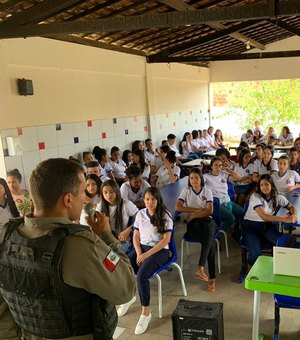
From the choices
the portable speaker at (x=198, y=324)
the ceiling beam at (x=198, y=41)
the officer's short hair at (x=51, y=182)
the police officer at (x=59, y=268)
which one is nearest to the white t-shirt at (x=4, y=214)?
the portable speaker at (x=198, y=324)

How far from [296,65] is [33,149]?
8451mm

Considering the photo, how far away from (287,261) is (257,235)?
1483 mm

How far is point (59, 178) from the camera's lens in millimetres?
1274

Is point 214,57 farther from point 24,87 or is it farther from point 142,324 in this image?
point 142,324

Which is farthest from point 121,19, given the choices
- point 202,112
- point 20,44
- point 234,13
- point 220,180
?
point 202,112

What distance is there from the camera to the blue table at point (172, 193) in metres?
4.19

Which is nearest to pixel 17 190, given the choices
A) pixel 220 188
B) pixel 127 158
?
pixel 220 188

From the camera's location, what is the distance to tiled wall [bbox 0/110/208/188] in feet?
16.5

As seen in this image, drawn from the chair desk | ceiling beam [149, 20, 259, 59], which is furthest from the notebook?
ceiling beam [149, 20, 259, 59]

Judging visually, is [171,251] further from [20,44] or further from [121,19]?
[20,44]

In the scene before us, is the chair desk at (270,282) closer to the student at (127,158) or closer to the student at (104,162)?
the student at (104,162)

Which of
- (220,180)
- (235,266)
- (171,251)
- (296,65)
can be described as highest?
(296,65)

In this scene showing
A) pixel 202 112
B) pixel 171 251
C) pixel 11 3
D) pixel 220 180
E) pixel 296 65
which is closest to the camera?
pixel 171 251

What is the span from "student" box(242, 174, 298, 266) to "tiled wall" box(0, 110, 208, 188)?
2.84 meters
